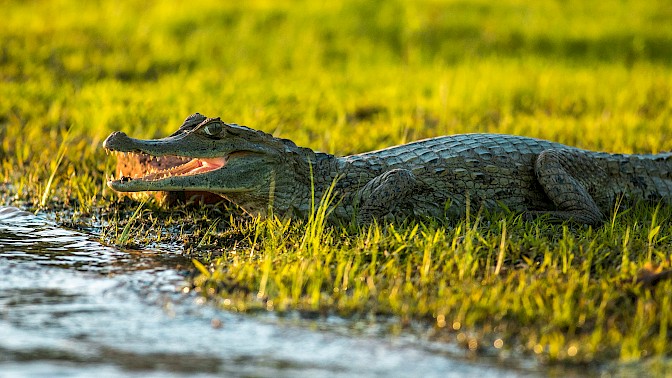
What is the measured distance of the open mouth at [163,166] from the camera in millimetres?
5516

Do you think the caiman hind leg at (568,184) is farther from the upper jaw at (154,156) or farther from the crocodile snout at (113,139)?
the crocodile snout at (113,139)

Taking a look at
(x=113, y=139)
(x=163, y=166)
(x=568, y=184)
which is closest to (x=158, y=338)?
(x=113, y=139)

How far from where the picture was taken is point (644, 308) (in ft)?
13.4

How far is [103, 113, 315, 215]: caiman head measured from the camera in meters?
5.36

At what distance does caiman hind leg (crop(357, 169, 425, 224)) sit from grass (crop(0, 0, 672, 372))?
0.21 meters

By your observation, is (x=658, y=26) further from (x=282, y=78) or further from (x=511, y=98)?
(x=282, y=78)

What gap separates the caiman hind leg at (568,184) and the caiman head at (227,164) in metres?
1.41

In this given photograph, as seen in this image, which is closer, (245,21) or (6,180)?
(6,180)

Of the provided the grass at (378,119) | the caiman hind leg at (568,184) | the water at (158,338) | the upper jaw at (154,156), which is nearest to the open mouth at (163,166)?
the upper jaw at (154,156)

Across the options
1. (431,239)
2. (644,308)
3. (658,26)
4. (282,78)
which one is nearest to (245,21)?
(282,78)

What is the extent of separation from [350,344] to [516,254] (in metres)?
1.42

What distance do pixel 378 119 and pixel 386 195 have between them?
3740 millimetres

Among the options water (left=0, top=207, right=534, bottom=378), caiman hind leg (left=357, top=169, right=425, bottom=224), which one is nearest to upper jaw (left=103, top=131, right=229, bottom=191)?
water (left=0, top=207, right=534, bottom=378)

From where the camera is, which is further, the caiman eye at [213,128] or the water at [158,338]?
the caiman eye at [213,128]
